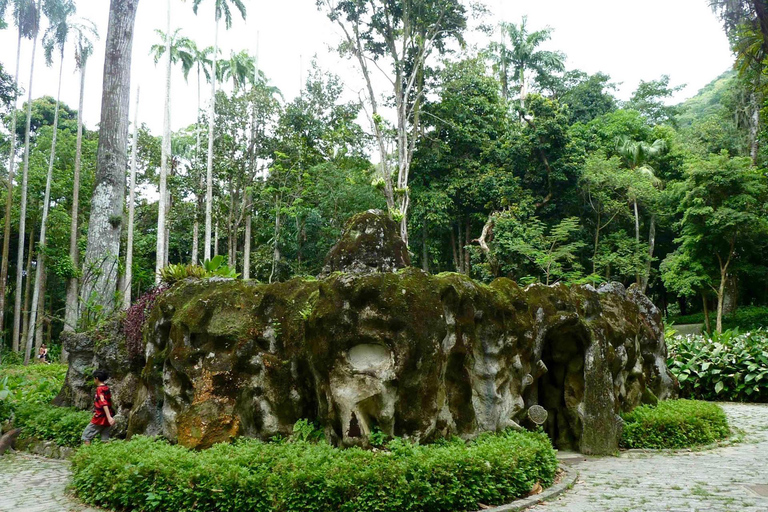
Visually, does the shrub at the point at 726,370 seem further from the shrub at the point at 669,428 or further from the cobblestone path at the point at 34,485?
the cobblestone path at the point at 34,485

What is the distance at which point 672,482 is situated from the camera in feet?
22.9

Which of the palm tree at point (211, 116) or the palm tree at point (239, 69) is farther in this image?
the palm tree at point (239, 69)

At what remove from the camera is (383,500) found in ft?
17.8

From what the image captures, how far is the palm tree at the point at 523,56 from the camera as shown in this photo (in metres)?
36.9

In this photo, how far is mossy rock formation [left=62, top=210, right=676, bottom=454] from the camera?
21.5ft

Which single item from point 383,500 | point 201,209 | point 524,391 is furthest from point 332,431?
point 201,209

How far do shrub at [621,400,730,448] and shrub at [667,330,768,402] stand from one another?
4859 millimetres

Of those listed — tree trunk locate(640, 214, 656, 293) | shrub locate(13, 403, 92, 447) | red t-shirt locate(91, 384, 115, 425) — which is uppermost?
tree trunk locate(640, 214, 656, 293)

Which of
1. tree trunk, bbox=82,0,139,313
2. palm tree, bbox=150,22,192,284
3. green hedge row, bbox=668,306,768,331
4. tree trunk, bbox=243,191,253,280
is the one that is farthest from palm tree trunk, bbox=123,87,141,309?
green hedge row, bbox=668,306,768,331

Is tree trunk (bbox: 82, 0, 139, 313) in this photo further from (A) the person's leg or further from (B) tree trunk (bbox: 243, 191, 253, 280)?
(B) tree trunk (bbox: 243, 191, 253, 280)

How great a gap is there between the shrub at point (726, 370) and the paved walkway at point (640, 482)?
5.49 m

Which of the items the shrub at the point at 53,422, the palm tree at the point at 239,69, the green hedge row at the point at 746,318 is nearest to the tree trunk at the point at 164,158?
the palm tree at the point at 239,69

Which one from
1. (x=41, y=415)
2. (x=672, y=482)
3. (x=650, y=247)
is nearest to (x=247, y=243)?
(x=41, y=415)

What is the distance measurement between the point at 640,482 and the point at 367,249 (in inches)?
189
